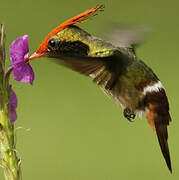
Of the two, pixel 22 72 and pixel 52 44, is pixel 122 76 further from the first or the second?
pixel 22 72

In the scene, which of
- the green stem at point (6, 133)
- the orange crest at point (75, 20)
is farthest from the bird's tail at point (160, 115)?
the green stem at point (6, 133)

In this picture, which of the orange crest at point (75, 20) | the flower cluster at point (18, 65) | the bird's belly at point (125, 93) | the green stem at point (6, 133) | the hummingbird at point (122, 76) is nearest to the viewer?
the green stem at point (6, 133)

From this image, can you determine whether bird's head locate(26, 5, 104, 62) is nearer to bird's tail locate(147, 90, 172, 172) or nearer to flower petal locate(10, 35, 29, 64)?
flower petal locate(10, 35, 29, 64)

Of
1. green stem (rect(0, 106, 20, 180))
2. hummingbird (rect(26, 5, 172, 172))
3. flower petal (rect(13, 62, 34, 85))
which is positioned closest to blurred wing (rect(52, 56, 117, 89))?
hummingbird (rect(26, 5, 172, 172))

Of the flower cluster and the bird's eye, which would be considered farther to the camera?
the bird's eye

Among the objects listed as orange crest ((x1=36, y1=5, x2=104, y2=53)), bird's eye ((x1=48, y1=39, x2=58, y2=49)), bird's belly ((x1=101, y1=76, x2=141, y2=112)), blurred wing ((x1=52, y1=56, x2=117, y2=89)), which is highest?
orange crest ((x1=36, y1=5, x2=104, y2=53))

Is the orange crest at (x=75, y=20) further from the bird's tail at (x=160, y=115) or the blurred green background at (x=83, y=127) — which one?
the blurred green background at (x=83, y=127)

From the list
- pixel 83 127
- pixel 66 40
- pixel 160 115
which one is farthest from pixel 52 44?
pixel 83 127
